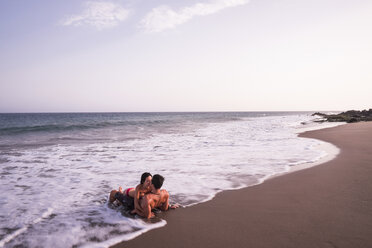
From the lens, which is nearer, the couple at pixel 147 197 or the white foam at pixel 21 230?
the white foam at pixel 21 230

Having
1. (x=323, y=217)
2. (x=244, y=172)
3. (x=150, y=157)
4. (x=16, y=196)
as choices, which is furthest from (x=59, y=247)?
(x=150, y=157)

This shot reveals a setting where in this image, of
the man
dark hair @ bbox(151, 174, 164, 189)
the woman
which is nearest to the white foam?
the woman

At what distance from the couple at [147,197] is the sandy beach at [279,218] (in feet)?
0.70

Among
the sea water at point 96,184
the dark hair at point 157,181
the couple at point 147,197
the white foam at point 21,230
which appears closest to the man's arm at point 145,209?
the couple at point 147,197

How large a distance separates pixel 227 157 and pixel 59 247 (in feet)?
19.9

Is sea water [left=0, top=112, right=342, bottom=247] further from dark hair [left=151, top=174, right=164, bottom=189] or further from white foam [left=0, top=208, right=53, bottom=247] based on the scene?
dark hair [left=151, top=174, right=164, bottom=189]

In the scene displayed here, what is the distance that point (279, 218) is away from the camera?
140 inches

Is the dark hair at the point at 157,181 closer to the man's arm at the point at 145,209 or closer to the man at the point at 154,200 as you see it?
the man at the point at 154,200

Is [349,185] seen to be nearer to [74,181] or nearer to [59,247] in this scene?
[59,247]

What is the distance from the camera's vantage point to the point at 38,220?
376 cm

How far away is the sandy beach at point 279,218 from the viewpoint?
9.77 ft

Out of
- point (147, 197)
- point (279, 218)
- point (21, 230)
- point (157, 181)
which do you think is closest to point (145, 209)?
point (147, 197)

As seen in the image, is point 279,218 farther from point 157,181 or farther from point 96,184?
point 96,184

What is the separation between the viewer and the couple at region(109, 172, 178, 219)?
379 centimetres
